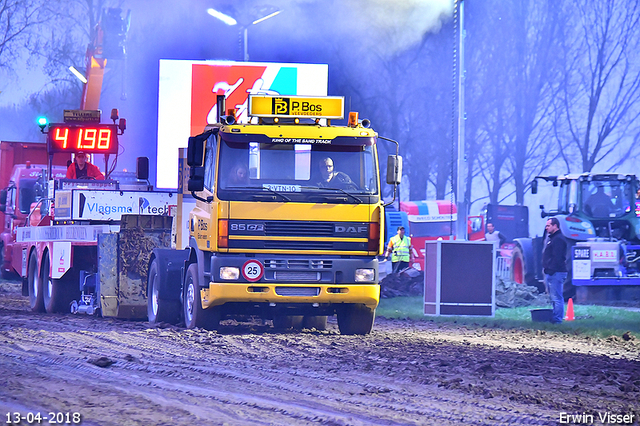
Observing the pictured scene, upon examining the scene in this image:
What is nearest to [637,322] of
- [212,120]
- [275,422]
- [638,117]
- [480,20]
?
[275,422]

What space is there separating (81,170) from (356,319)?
25.0ft

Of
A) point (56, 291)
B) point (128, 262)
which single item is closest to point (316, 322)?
point (128, 262)

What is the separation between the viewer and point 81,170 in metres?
18.9

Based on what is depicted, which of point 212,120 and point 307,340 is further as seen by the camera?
point 212,120

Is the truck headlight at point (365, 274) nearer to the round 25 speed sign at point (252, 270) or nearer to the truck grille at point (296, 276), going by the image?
the truck grille at point (296, 276)

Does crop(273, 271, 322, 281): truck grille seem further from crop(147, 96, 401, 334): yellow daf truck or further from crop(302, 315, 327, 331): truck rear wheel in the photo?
crop(302, 315, 327, 331): truck rear wheel

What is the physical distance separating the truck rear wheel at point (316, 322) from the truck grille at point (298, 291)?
2417mm

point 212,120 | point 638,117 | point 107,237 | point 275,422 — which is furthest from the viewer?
point 638,117

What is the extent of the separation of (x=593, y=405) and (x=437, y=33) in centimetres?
3358

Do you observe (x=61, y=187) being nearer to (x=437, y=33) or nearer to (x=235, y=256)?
(x=235, y=256)

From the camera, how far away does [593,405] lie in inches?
317

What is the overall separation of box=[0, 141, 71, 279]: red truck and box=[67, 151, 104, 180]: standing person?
3.91m

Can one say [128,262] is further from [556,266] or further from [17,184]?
[17,184]

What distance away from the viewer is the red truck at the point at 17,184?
2376 centimetres
